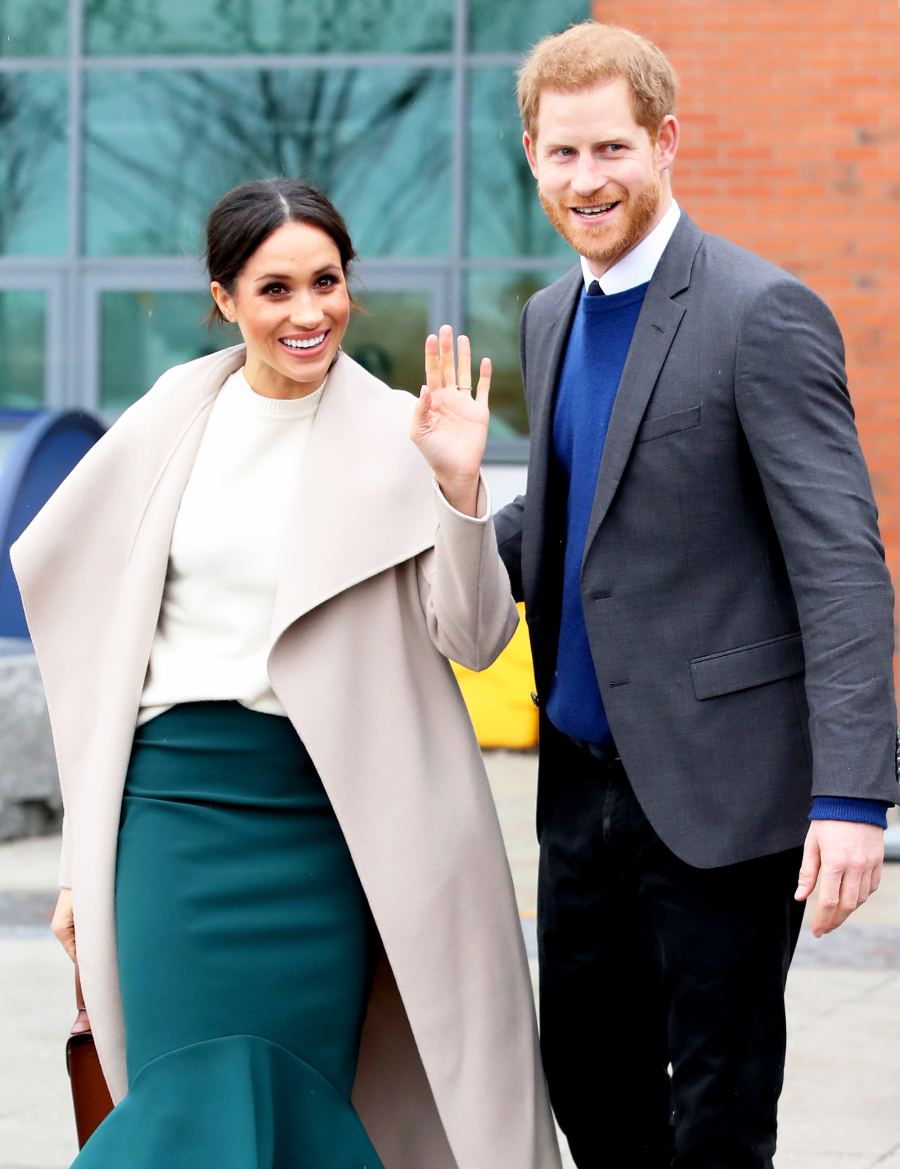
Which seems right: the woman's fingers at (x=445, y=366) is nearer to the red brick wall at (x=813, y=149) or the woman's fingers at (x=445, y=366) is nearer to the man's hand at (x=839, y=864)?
the man's hand at (x=839, y=864)

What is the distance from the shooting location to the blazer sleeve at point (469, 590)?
9.86 feet

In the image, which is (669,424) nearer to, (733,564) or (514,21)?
(733,564)

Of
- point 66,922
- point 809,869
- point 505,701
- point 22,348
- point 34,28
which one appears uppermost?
point 34,28

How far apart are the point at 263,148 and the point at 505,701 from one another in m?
3.71

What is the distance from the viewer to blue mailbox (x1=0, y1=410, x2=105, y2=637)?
27.2 feet

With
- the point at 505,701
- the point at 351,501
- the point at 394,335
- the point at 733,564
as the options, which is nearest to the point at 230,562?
the point at 351,501

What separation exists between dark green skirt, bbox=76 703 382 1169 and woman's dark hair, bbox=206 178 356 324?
0.75 meters

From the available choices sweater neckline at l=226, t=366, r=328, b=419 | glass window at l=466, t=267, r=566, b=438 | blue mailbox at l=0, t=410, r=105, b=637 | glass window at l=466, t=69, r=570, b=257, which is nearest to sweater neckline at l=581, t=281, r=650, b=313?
sweater neckline at l=226, t=366, r=328, b=419

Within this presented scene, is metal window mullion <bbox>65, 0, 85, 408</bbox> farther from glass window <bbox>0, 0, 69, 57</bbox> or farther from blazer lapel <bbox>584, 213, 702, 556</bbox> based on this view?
blazer lapel <bbox>584, 213, 702, 556</bbox>

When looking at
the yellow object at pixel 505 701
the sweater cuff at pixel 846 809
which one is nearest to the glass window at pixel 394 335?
the yellow object at pixel 505 701

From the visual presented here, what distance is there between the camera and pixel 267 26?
36.4ft

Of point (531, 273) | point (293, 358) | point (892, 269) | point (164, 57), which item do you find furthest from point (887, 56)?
point (293, 358)

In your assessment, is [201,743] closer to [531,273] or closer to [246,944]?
[246,944]

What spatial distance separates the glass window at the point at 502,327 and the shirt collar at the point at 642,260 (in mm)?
7478
